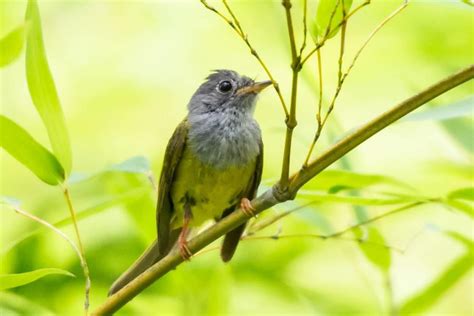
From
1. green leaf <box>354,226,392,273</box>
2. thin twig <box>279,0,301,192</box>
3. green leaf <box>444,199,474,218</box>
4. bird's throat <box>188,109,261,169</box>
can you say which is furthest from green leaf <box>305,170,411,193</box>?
bird's throat <box>188,109,261,169</box>

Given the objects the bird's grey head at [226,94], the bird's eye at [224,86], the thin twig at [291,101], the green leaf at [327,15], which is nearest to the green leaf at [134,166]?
the thin twig at [291,101]

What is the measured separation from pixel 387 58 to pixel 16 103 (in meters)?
2.74

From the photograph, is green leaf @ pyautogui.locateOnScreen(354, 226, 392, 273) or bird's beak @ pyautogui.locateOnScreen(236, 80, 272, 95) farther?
bird's beak @ pyautogui.locateOnScreen(236, 80, 272, 95)

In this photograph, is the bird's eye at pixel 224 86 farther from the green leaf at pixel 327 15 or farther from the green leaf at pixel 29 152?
the green leaf at pixel 327 15

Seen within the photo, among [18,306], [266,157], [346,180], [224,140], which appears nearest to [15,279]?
[18,306]

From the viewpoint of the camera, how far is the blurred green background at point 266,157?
320 cm

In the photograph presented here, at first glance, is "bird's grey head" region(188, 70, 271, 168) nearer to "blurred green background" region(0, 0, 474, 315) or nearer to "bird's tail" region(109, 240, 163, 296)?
"blurred green background" region(0, 0, 474, 315)

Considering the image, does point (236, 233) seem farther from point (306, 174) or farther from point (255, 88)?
point (306, 174)

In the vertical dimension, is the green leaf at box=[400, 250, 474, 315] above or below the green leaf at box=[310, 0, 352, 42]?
below

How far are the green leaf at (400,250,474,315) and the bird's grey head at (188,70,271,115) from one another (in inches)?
57.2

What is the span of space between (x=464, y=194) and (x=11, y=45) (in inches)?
53.3

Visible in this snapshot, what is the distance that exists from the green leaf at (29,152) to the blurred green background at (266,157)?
25 centimetres

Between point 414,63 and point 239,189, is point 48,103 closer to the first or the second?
point 239,189

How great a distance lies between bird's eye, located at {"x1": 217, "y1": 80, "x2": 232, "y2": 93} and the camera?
14.9ft
